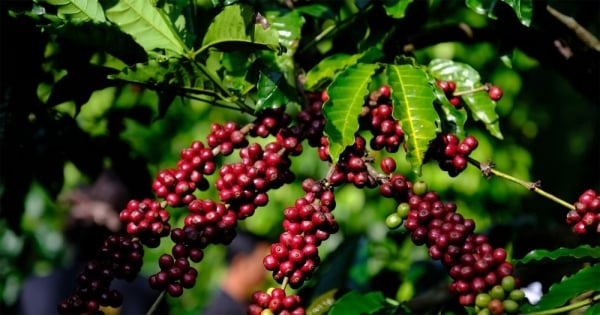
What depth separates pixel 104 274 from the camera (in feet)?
3.85

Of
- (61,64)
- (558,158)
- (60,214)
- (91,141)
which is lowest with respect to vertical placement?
(60,214)

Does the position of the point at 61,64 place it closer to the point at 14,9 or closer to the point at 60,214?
the point at 14,9

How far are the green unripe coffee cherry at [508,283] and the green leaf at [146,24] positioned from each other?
1.87 ft

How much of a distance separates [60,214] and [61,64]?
12.2ft

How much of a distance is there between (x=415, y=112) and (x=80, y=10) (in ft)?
1.68

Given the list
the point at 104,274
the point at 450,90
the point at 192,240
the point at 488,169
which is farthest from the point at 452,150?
the point at 104,274

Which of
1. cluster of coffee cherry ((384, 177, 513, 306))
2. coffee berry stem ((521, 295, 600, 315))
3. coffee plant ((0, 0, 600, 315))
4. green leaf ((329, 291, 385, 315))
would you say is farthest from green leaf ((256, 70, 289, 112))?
coffee berry stem ((521, 295, 600, 315))

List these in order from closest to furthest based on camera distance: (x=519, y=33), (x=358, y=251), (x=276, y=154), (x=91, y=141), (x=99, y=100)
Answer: (x=276, y=154)
(x=519, y=33)
(x=91, y=141)
(x=358, y=251)
(x=99, y=100)

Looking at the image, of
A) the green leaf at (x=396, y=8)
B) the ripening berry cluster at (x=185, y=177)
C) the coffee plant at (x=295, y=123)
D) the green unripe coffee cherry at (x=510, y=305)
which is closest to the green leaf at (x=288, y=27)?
the coffee plant at (x=295, y=123)

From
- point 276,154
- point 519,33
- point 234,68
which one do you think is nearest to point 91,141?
point 234,68

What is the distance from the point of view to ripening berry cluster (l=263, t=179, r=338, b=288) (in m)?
1.12

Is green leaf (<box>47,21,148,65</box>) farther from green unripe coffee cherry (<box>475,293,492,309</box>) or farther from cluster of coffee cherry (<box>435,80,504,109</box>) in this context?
green unripe coffee cherry (<box>475,293,492,309</box>)

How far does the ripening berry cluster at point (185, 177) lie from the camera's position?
125 cm

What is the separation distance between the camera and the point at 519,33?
151 centimetres
